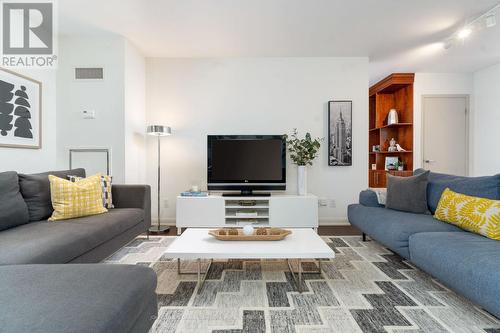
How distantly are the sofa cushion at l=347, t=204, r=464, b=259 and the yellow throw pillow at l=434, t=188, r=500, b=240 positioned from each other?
0.08 meters

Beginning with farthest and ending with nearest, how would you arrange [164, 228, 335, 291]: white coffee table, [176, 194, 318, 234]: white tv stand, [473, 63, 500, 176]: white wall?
[473, 63, 500, 176]: white wall < [176, 194, 318, 234]: white tv stand < [164, 228, 335, 291]: white coffee table

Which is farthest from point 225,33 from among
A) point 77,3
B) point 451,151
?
point 451,151

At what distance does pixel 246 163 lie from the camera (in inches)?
147

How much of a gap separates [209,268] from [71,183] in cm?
149

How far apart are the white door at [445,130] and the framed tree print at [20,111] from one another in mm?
5973

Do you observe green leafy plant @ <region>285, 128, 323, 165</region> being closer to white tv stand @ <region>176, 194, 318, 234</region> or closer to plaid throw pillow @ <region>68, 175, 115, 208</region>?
white tv stand @ <region>176, 194, 318, 234</region>

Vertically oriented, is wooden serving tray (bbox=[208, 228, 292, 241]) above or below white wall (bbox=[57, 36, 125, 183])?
below

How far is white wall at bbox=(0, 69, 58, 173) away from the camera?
108 inches

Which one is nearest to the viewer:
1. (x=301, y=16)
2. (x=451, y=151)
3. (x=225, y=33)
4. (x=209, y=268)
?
(x=209, y=268)

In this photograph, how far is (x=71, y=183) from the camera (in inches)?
94.6

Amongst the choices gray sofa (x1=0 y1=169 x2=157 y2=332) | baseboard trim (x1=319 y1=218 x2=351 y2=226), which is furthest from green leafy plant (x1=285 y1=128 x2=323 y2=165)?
gray sofa (x1=0 y1=169 x2=157 y2=332)

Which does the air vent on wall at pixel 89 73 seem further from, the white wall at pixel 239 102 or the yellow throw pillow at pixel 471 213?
the yellow throw pillow at pixel 471 213

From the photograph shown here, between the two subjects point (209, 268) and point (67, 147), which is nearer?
point (209, 268)

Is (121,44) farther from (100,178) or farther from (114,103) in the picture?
(100,178)
